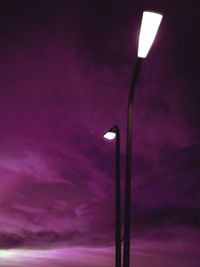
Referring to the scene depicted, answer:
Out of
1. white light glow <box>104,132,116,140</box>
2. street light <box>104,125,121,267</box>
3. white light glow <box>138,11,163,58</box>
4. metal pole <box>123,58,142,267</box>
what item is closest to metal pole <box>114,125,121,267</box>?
street light <box>104,125,121,267</box>

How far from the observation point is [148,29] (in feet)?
27.3

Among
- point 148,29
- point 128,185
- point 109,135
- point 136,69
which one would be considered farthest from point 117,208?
point 148,29

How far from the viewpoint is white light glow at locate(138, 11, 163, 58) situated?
814 cm

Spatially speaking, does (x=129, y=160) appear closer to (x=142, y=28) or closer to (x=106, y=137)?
(x=142, y=28)

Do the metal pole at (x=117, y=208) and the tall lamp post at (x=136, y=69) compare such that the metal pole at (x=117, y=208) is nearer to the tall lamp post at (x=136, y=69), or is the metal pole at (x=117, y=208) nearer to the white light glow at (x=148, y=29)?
the tall lamp post at (x=136, y=69)

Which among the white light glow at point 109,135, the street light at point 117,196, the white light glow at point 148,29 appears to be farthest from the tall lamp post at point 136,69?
the white light glow at point 109,135

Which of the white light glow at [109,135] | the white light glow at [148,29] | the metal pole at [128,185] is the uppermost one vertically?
the white light glow at [109,135]

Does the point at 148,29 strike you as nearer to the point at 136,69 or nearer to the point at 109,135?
the point at 136,69

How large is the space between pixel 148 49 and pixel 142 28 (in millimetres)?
424

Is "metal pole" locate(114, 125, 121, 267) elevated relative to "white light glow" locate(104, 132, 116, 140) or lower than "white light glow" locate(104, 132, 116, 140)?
lower

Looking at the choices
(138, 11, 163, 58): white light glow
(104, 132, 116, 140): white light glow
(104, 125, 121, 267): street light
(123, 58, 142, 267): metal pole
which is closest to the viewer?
(138, 11, 163, 58): white light glow

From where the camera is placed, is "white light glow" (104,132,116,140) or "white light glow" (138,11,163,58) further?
"white light glow" (104,132,116,140)

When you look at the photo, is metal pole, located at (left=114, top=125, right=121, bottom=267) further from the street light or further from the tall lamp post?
the tall lamp post

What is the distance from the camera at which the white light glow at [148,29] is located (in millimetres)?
8141
